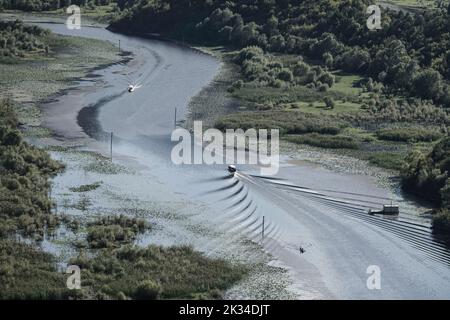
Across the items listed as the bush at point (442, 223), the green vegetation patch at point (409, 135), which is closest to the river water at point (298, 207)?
the bush at point (442, 223)

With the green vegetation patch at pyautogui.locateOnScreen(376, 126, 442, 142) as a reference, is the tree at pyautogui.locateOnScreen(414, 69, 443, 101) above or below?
above

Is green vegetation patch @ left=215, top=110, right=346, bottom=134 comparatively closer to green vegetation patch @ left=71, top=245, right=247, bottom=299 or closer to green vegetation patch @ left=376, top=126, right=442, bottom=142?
green vegetation patch @ left=376, top=126, right=442, bottom=142

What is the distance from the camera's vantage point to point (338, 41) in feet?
354

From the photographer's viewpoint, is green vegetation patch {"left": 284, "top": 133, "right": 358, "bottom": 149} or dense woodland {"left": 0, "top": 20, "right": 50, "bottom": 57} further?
dense woodland {"left": 0, "top": 20, "right": 50, "bottom": 57}

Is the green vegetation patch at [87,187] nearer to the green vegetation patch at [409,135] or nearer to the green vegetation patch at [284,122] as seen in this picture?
the green vegetation patch at [284,122]

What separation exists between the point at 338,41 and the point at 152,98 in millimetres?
27561

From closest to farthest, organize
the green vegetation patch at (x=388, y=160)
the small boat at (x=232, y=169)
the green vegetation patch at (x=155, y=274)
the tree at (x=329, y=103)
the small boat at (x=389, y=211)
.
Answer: the green vegetation patch at (x=155, y=274) < the small boat at (x=389, y=211) < the small boat at (x=232, y=169) < the green vegetation patch at (x=388, y=160) < the tree at (x=329, y=103)

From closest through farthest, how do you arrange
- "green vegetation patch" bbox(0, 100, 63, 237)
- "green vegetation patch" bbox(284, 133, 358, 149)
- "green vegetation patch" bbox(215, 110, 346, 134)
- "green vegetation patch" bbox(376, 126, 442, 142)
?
"green vegetation patch" bbox(0, 100, 63, 237)
"green vegetation patch" bbox(284, 133, 358, 149)
"green vegetation patch" bbox(376, 126, 442, 142)
"green vegetation patch" bbox(215, 110, 346, 134)

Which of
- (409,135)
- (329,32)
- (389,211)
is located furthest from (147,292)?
(329,32)

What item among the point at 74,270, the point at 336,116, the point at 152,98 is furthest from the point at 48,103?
the point at 74,270

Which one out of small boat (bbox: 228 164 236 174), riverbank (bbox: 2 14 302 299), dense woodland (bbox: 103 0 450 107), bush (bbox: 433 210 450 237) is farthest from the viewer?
dense woodland (bbox: 103 0 450 107)

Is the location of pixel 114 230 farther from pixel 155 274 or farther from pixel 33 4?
pixel 33 4

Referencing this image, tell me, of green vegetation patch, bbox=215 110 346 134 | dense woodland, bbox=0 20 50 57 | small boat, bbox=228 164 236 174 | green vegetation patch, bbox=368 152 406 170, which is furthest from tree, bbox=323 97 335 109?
dense woodland, bbox=0 20 50 57

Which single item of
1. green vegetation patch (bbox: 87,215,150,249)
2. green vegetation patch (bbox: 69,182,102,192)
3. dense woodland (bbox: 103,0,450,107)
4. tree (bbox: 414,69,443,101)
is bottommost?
green vegetation patch (bbox: 87,215,150,249)
